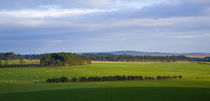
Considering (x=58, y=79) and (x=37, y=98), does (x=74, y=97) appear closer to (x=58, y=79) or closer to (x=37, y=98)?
(x=37, y=98)

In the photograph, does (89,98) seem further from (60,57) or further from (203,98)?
(60,57)

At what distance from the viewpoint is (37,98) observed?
29688 millimetres

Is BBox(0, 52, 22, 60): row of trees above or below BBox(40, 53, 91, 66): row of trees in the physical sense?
above

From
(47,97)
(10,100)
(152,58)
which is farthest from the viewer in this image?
(152,58)

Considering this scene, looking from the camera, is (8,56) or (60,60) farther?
(8,56)

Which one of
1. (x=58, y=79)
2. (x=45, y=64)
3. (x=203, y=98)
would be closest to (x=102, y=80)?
(x=58, y=79)

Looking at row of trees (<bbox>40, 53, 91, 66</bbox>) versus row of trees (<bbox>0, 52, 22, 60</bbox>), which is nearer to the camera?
row of trees (<bbox>40, 53, 91, 66</bbox>)

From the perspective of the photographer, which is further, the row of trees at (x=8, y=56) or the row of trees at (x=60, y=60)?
the row of trees at (x=8, y=56)

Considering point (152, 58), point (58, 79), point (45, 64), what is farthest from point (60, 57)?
point (152, 58)

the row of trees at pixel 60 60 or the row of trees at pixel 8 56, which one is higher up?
the row of trees at pixel 8 56

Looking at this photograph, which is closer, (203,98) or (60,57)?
(203,98)

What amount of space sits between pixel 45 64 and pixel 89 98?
7886 centimetres

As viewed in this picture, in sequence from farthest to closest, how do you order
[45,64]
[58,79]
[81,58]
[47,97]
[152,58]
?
→ [152,58] < [81,58] < [45,64] < [58,79] < [47,97]

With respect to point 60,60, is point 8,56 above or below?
above
